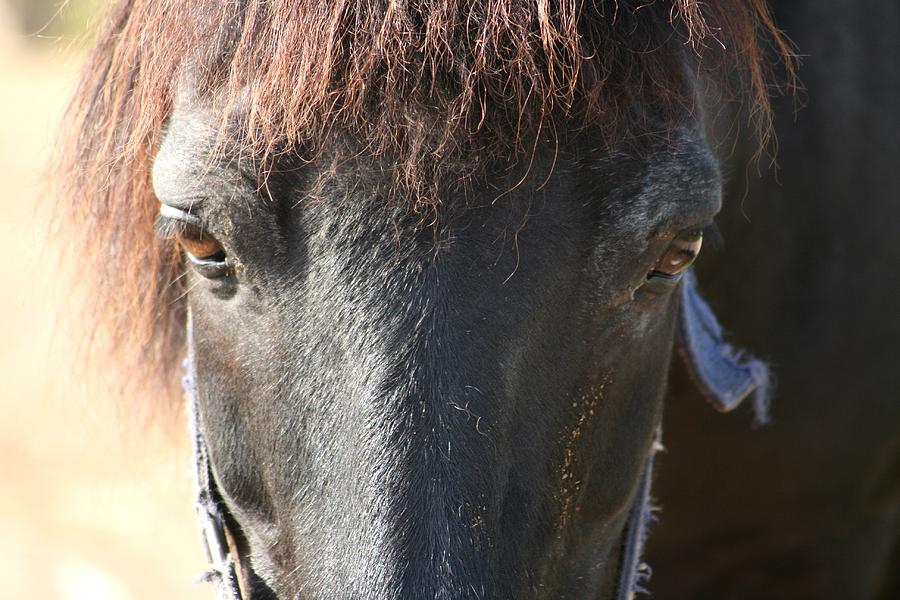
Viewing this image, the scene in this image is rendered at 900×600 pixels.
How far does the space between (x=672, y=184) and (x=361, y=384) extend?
1.80 ft

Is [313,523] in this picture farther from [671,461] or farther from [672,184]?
[671,461]

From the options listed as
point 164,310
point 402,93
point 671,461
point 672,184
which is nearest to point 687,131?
point 672,184

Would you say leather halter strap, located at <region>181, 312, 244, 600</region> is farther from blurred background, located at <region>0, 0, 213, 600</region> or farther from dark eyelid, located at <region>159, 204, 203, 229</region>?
blurred background, located at <region>0, 0, 213, 600</region>

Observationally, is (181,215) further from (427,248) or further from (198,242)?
(427,248)

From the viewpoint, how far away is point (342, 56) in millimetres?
1342

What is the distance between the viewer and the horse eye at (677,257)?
1.51 m

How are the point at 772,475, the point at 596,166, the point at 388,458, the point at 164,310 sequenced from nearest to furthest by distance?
the point at 388,458
the point at 596,166
the point at 164,310
the point at 772,475

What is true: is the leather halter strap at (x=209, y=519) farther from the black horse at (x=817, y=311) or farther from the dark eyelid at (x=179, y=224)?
the black horse at (x=817, y=311)

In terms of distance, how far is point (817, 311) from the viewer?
2.54m

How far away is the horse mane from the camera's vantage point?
1325mm

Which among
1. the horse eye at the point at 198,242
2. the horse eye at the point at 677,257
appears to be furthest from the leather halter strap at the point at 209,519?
the horse eye at the point at 677,257

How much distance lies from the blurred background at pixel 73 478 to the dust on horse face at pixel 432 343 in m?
0.84

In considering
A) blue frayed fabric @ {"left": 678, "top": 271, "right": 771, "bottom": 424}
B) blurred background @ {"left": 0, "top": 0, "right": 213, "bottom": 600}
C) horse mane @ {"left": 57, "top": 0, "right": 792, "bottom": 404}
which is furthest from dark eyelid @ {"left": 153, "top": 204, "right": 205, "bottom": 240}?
blue frayed fabric @ {"left": 678, "top": 271, "right": 771, "bottom": 424}

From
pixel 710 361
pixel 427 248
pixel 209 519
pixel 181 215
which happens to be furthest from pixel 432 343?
pixel 710 361
